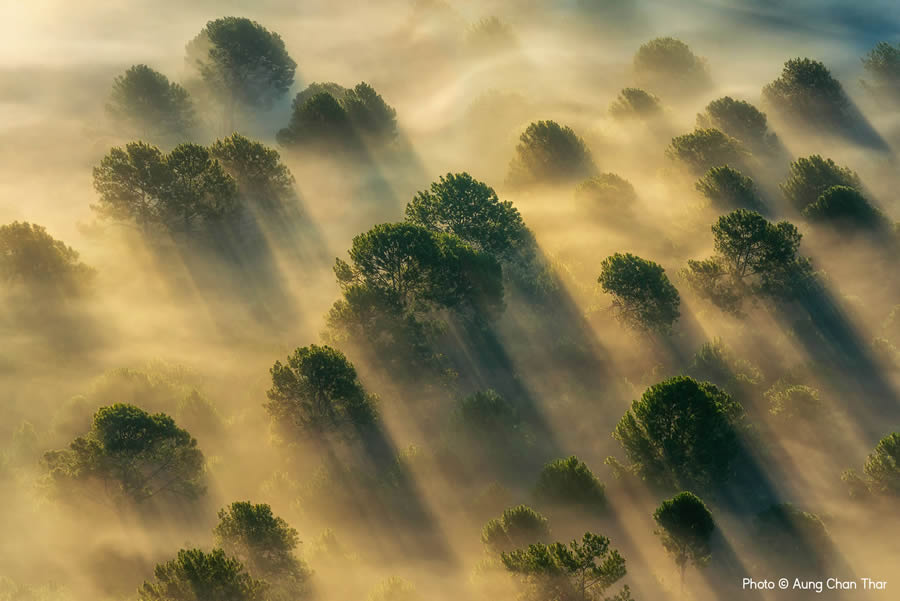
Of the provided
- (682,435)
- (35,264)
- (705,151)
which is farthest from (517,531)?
(705,151)

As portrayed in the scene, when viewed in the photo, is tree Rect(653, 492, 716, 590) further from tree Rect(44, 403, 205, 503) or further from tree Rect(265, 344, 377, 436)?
tree Rect(44, 403, 205, 503)

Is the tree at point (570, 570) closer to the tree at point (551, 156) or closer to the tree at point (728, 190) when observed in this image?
the tree at point (728, 190)

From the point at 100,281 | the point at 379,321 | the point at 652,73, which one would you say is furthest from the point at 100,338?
the point at 652,73

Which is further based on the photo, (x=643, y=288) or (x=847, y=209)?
(x=847, y=209)

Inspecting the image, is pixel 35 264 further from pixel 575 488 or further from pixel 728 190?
pixel 728 190

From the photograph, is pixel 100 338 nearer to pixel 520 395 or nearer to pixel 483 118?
pixel 520 395

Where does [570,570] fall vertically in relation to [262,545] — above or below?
below
